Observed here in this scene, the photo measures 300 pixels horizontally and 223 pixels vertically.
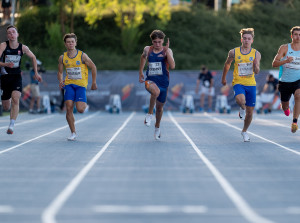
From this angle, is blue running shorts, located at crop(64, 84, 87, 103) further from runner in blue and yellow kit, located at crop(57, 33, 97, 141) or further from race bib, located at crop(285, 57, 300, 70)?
race bib, located at crop(285, 57, 300, 70)

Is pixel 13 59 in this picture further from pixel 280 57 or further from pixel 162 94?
pixel 280 57

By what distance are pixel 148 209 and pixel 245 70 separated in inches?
304

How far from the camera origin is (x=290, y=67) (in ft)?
47.1

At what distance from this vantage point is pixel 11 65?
14.2 m

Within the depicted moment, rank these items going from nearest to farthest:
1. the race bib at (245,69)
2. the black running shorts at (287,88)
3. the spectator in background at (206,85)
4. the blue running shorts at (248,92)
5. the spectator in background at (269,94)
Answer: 1. the race bib at (245,69)
2. the blue running shorts at (248,92)
3. the black running shorts at (287,88)
4. the spectator in background at (206,85)
5. the spectator in background at (269,94)

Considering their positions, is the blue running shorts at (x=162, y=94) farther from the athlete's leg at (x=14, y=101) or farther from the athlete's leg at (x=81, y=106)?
the athlete's leg at (x=14, y=101)

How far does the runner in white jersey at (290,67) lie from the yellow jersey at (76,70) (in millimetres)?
3638

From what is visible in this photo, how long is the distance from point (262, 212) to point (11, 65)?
8934 millimetres

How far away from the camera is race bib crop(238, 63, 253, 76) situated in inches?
535

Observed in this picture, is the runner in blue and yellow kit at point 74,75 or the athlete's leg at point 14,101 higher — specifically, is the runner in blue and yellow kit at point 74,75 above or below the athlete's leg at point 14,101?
above

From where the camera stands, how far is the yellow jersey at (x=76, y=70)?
13.8m

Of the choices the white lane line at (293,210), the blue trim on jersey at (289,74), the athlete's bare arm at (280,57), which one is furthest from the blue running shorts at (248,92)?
the white lane line at (293,210)

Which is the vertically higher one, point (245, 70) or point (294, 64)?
point (294, 64)

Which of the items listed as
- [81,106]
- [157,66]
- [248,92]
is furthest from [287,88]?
A: [81,106]
